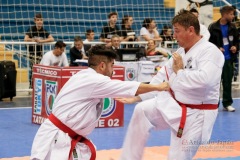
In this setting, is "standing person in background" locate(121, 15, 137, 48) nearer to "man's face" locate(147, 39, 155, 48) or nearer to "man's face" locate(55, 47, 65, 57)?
"man's face" locate(147, 39, 155, 48)

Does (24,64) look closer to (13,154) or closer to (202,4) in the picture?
(202,4)

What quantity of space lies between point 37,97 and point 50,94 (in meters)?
0.41

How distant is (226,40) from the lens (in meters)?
10.9

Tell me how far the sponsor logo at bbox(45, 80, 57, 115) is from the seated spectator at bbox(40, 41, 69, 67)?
2.04 metres

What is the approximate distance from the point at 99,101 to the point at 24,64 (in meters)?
9.86

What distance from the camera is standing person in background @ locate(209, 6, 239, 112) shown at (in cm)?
1076

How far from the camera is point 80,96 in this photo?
482 centimetres

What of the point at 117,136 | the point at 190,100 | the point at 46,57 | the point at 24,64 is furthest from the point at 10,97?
the point at 190,100

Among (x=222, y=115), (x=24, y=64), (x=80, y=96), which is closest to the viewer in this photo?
(x=80, y=96)

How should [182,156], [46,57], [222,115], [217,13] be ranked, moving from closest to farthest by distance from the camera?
[182,156]
[222,115]
[46,57]
[217,13]

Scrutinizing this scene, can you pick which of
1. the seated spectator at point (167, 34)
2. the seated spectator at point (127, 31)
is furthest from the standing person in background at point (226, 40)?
the seated spectator at point (167, 34)

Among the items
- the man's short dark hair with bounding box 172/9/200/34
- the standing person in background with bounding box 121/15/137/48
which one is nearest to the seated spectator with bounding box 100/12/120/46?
the standing person in background with bounding box 121/15/137/48

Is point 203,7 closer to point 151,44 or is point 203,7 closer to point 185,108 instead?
point 151,44

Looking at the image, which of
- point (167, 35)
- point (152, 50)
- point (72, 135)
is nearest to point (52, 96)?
point (72, 135)
